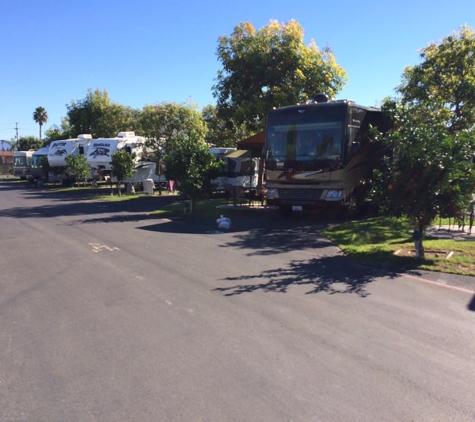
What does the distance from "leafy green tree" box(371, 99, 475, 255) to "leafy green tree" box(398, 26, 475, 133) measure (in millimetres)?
7584

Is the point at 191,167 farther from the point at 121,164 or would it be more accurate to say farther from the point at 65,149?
the point at 65,149

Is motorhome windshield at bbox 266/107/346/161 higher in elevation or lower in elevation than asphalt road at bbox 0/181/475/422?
higher

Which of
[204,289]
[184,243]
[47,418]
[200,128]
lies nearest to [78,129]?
[200,128]

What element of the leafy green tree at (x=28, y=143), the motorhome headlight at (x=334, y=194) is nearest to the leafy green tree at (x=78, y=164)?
the motorhome headlight at (x=334, y=194)

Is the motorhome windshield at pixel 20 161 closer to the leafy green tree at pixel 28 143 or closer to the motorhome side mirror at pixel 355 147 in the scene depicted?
the leafy green tree at pixel 28 143

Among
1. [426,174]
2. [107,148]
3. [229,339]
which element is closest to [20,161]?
[107,148]

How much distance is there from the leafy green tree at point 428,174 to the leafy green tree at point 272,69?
12.2 metres

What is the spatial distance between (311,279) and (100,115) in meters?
37.9

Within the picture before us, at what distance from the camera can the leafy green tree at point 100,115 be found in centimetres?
4122

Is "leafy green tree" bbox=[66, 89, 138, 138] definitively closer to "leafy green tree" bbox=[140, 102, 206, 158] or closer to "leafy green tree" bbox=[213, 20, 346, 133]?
"leafy green tree" bbox=[140, 102, 206, 158]

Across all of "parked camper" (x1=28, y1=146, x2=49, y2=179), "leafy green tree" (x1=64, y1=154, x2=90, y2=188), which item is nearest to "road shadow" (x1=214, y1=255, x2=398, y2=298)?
"leafy green tree" (x1=64, y1=154, x2=90, y2=188)

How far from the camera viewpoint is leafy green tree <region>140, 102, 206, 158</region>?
1056 inches

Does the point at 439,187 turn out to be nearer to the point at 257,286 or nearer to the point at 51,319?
the point at 257,286

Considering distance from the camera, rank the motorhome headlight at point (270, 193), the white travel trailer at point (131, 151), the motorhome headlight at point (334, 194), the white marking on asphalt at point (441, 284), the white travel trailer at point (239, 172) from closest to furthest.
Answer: the white marking on asphalt at point (441, 284) < the motorhome headlight at point (334, 194) < the motorhome headlight at point (270, 193) < the white travel trailer at point (239, 172) < the white travel trailer at point (131, 151)
